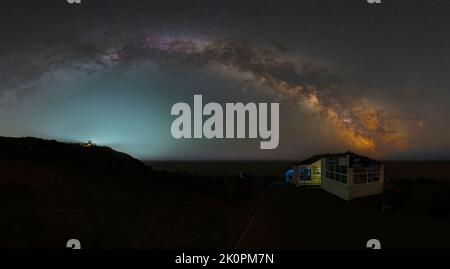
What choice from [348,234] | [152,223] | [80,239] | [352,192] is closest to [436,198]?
[352,192]

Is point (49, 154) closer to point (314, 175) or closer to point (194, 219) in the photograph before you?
point (194, 219)

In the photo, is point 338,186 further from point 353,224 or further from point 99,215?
point 99,215

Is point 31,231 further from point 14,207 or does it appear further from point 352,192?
point 352,192

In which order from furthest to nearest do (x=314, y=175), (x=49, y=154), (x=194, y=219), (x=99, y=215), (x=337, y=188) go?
(x=49, y=154), (x=314, y=175), (x=337, y=188), (x=194, y=219), (x=99, y=215)

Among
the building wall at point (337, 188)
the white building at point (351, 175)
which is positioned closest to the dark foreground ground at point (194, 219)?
the building wall at point (337, 188)

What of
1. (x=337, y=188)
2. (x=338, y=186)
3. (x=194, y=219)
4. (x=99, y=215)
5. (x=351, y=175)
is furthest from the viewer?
(x=337, y=188)

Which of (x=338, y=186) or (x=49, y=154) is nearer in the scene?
(x=338, y=186)

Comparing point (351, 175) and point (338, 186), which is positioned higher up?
point (351, 175)

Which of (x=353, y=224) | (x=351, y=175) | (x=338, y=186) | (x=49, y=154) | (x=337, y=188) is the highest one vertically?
(x=49, y=154)

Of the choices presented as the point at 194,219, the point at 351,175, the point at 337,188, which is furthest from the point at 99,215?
the point at 337,188

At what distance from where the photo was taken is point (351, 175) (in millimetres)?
18625

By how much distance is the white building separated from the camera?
1862 centimetres

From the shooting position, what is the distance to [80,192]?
16.1 meters
